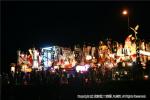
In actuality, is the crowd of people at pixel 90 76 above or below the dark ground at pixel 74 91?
above

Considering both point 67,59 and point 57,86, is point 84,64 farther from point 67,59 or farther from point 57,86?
point 57,86

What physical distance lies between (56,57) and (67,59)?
1.67 metres

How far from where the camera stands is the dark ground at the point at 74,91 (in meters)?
16.0

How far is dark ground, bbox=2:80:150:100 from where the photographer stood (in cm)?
1598

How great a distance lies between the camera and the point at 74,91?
53.3ft

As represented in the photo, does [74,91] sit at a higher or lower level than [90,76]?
lower

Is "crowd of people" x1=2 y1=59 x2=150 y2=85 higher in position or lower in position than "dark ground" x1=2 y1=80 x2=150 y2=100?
higher

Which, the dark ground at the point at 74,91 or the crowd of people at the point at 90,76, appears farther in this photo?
the crowd of people at the point at 90,76

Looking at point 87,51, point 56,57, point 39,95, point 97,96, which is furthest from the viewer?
point 56,57

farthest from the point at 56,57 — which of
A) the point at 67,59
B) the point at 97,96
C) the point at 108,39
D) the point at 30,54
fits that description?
the point at 97,96

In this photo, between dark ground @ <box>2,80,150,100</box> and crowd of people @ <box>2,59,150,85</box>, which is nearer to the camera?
dark ground @ <box>2,80,150,100</box>

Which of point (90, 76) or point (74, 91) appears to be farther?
point (90, 76)

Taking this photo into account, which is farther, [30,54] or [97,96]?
[30,54]

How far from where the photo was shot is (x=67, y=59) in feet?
117
